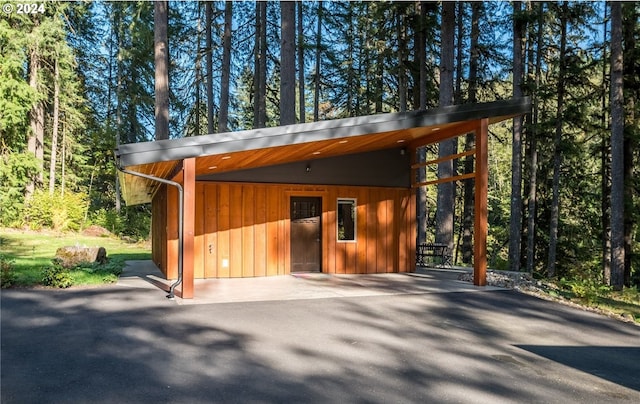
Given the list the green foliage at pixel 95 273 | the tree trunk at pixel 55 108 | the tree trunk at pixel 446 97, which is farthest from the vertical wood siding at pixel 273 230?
the tree trunk at pixel 55 108

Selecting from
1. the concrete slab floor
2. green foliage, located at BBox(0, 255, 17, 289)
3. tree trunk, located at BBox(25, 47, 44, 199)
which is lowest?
the concrete slab floor

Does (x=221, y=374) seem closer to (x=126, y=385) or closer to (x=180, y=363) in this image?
(x=180, y=363)

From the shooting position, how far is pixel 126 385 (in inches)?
129

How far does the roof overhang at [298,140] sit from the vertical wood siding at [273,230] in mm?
704

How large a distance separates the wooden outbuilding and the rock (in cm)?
149

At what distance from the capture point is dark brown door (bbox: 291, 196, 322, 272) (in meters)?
9.53

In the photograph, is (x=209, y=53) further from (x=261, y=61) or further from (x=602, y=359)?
(x=602, y=359)

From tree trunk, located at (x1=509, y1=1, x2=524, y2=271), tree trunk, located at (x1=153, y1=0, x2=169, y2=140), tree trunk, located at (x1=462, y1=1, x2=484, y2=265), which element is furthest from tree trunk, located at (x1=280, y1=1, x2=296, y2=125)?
tree trunk, located at (x1=462, y1=1, x2=484, y2=265)

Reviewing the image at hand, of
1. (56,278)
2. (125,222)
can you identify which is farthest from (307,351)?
(125,222)

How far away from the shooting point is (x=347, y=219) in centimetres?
984

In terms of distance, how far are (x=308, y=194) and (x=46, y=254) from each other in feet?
22.7

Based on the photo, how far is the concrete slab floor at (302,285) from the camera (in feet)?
22.4

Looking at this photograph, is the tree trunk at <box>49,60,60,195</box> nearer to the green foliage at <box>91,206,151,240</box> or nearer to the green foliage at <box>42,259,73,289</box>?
the green foliage at <box>91,206,151,240</box>

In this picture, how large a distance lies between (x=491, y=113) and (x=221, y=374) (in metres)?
6.50
